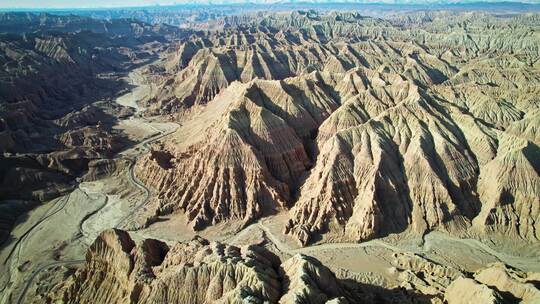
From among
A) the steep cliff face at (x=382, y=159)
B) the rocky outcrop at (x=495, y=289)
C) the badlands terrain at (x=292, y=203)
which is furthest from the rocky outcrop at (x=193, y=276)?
the steep cliff face at (x=382, y=159)

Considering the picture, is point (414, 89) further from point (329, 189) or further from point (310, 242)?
point (310, 242)

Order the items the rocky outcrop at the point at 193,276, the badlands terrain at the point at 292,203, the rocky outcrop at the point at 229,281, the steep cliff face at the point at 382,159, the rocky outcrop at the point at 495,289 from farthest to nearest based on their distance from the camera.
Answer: the steep cliff face at the point at 382,159 → the badlands terrain at the point at 292,203 → the rocky outcrop at the point at 495,289 → the rocky outcrop at the point at 229,281 → the rocky outcrop at the point at 193,276

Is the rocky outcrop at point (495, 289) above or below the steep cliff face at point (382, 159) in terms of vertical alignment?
below

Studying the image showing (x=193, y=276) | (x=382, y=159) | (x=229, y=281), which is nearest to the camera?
(x=229, y=281)

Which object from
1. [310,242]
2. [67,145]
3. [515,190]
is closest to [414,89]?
[515,190]

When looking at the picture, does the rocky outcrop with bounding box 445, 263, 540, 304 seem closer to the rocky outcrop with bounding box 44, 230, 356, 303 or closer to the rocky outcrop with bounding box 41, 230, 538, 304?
the rocky outcrop with bounding box 41, 230, 538, 304

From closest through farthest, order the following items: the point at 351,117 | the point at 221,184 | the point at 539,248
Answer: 1. the point at 539,248
2. the point at 221,184
3. the point at 351,117

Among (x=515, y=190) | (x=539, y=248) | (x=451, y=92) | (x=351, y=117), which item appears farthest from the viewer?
(x=451, y=92)

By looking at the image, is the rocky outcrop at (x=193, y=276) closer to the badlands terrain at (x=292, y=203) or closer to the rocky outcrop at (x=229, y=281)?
the rocky outcrop at (x=229, y=281)

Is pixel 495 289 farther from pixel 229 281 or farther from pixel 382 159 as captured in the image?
pixel 382 159

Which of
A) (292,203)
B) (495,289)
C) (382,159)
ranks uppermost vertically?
(382,159)

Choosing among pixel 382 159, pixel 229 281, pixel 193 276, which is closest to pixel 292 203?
pixel 382 159
